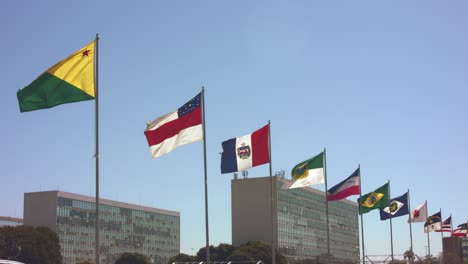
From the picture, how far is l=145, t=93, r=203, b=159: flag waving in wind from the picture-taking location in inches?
1040

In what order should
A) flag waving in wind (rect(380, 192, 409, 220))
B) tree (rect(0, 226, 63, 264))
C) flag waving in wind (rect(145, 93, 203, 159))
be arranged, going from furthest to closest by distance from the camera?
tree (rect(0, 226, 63, 264))
flag waving in wind (rect(380, 192, 409, 220))
flag waving in wind (rect(145, 93, 203, 159))

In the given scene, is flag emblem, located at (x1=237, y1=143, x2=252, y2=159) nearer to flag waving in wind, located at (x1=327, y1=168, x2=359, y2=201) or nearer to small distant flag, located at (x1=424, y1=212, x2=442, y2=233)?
flag waving in wind, located at (x1=327, y1=168, x2=359, y2=201)

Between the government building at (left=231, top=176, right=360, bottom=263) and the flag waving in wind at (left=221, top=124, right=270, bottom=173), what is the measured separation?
89211 mm

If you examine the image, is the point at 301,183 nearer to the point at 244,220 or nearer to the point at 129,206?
the point at 244,220

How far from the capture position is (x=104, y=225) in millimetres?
148750

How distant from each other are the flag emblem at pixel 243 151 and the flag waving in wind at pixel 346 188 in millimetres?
11247

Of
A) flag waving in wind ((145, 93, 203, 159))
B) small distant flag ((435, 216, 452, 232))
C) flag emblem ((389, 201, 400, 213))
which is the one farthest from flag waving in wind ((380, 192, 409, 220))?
flag waving in wind ((145, 93, 203, 159))

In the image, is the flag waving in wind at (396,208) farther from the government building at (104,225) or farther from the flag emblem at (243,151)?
the government building at (104,225)

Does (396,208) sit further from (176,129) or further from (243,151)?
(176,129)

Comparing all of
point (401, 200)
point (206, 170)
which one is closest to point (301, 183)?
point (206, 170)

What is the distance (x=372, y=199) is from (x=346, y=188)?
6.33m

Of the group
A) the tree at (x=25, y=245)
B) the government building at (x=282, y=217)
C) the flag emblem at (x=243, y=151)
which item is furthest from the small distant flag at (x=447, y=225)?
the tree at (x=25, y=245)

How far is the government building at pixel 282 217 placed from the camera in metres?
129

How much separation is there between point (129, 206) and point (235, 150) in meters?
132
